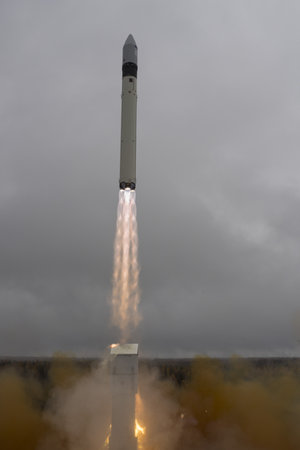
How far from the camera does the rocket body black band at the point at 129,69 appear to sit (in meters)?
36.5

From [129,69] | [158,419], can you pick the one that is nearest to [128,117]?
[129,69]

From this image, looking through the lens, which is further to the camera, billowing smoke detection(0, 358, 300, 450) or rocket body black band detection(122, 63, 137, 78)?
rocket body black band detection(122, 63, 137, 78)

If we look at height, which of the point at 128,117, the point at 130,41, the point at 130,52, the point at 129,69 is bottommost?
the point at 128,117

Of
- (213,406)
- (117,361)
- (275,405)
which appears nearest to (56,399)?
(117,361)

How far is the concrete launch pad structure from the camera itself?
2983 cm

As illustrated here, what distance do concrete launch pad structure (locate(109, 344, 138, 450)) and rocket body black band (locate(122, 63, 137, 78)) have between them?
87.0ft

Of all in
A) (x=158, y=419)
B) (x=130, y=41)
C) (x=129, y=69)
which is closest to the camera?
(x=129, y=69)

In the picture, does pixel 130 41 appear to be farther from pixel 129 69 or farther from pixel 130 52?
pixel 129 69

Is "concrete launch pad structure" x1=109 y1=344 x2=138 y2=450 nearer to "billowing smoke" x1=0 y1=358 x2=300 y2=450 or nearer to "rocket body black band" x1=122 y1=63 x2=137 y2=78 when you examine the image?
"billowing smoke" x1=0 y1=358 x2=300 y2=450

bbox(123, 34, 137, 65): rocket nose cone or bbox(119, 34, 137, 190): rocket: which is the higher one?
bbox(123, 34, 137, 65): rocket nose cone

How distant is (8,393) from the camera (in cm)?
4778

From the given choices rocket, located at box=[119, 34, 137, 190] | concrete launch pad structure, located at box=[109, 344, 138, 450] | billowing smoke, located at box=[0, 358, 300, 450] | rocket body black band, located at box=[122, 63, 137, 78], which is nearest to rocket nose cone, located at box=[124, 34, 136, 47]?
rocket, located at box=[119, 34, 137, 190]

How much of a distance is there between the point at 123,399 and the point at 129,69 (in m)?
30.7

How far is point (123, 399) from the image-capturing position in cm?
3027
